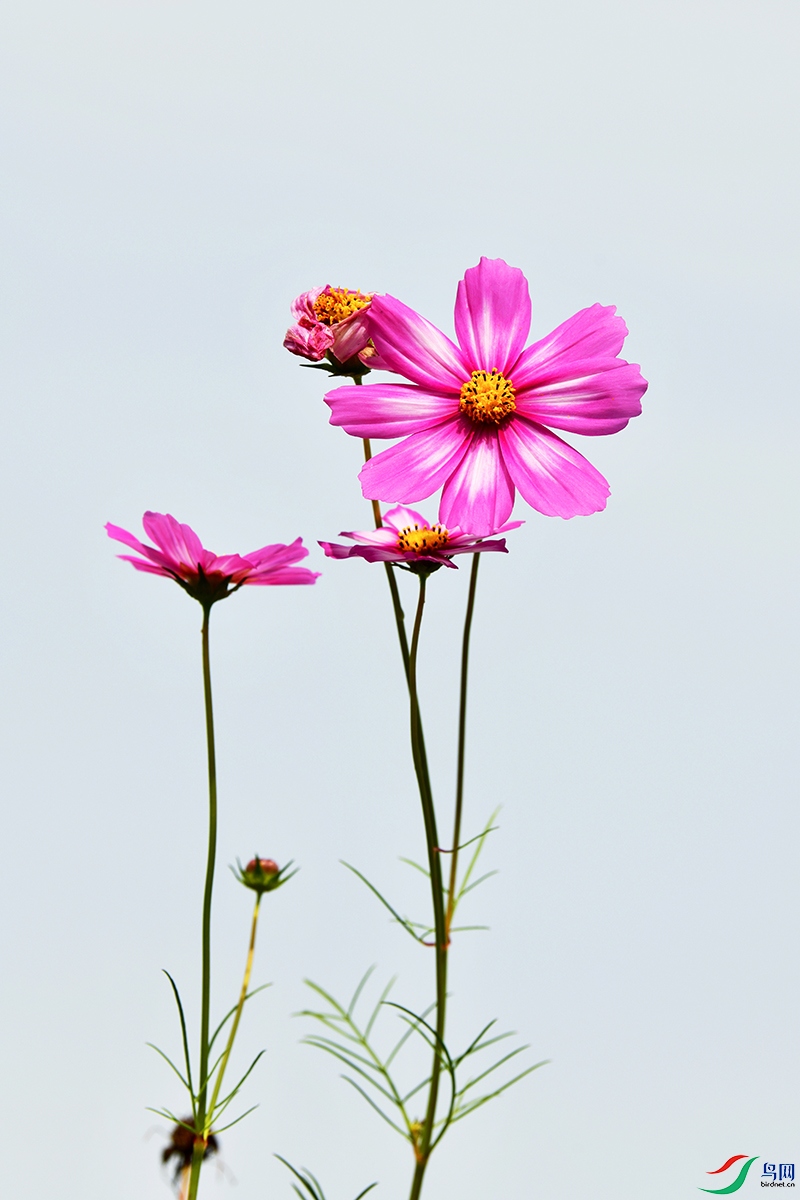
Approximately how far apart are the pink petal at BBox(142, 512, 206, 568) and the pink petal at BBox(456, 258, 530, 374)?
8.4 inches

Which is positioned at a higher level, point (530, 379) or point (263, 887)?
point (530, 379)

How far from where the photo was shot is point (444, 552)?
719 mm

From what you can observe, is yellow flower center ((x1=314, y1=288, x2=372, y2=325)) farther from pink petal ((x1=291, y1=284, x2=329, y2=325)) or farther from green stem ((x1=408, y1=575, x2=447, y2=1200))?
green stem ((x1=408, y1=575, x2=447, y2=1200))

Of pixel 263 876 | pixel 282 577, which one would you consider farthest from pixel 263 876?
pixel 282 577

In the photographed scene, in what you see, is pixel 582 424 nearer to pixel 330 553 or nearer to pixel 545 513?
pixel 545 513

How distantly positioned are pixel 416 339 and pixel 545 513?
145 millimetres

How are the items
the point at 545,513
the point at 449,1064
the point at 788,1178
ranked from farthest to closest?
1. the point at 788,1178
2. the point at 449,1064
3. the point at 545,513

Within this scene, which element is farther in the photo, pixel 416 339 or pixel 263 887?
pixel 263 887

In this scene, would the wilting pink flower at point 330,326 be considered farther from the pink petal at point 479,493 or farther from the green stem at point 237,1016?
the green stem at point 237,1016

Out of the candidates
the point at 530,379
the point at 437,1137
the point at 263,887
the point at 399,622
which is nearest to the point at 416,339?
Result: the point at 530,379

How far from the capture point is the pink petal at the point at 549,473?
25.7 inches

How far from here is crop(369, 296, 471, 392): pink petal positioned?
0.68m

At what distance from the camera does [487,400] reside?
0.71 m

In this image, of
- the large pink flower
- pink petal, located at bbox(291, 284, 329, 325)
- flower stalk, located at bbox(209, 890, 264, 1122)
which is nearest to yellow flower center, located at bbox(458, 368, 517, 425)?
the large pink flower
